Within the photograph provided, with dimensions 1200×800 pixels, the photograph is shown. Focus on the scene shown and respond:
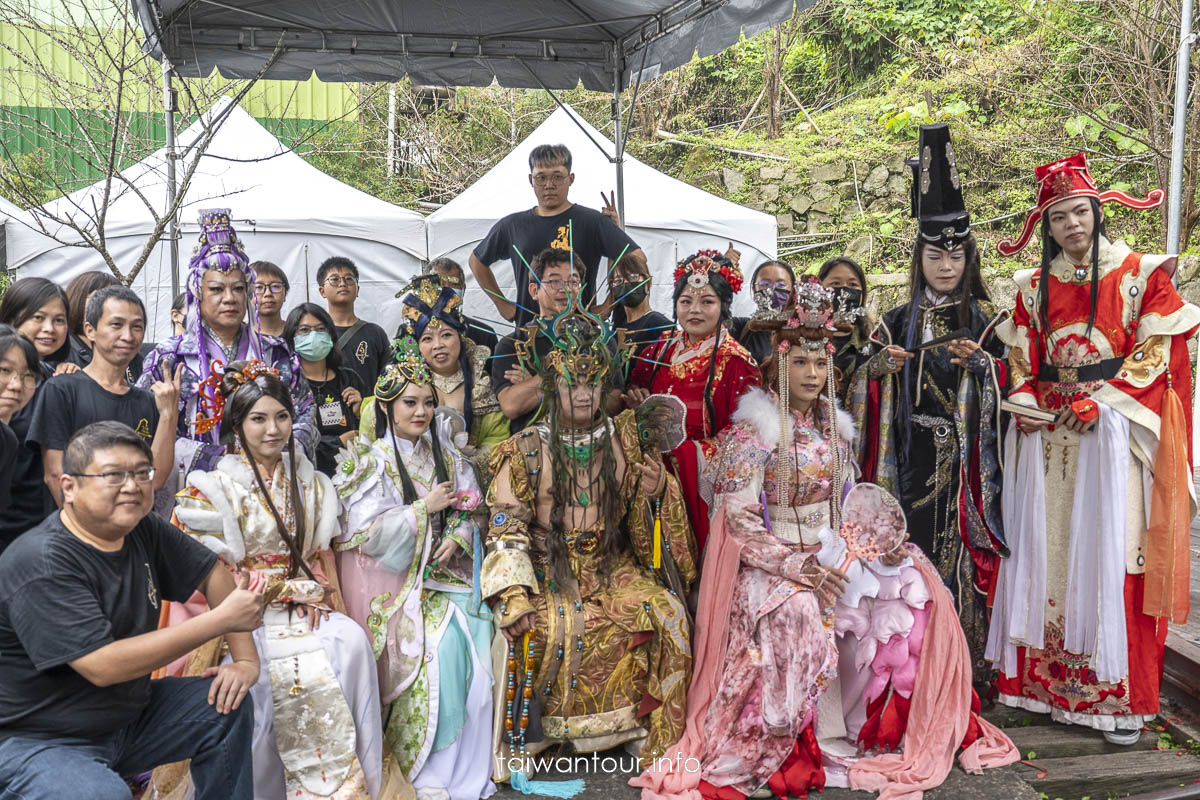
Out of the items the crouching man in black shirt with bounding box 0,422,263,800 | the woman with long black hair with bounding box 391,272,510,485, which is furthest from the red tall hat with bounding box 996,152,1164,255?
the crouching man in black shirt with bounding box 0,422,263,800

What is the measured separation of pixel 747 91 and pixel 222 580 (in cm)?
1667

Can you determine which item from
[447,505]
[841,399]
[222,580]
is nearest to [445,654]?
[447,505]

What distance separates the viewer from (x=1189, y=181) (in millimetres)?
10406

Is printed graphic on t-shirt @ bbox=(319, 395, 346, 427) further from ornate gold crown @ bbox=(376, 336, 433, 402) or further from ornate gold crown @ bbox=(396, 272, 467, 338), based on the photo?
ornate gold crown @ bbox=(376, 336, 433, 402)

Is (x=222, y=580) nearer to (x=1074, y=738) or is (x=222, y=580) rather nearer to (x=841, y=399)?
(x=841, y=399)

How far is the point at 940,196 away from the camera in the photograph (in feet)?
13.9

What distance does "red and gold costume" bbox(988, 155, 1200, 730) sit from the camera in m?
3.88

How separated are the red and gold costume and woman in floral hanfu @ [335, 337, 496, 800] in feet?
7.48

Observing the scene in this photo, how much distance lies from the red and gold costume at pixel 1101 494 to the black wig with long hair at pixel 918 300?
26cm

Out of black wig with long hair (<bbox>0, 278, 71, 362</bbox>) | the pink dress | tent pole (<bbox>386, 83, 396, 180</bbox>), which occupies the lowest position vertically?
the pink dress

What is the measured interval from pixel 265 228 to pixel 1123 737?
7740 millimetres

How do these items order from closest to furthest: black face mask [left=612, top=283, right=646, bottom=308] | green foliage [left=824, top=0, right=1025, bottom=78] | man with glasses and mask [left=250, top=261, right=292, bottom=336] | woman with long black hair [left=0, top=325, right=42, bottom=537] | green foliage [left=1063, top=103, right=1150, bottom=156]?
woman with long black hair [left=0, top=325, right=42, bottom=537] < man with glasses and mask [left=250, top=261, right=292, bottom=336] < black face mask [left=612, top=283, right=646, bottom=308] < green foliage [left=1063, top=103, right=1150, bottom=156] < green foliage [left=824, top=0, right=1025, bottom=78]

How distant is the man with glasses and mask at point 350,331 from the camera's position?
17.0 ft

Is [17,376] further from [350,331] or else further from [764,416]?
[764,416]
